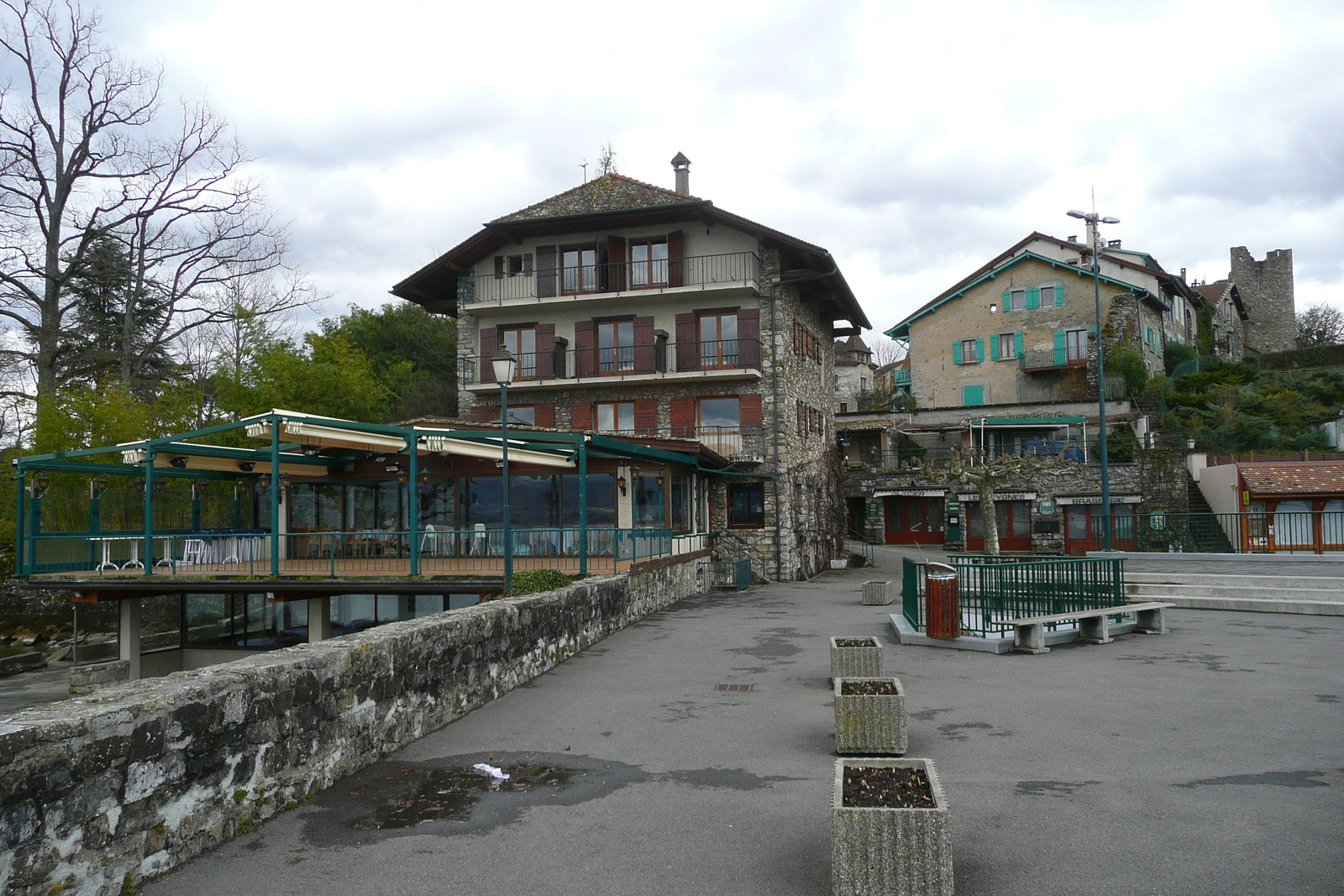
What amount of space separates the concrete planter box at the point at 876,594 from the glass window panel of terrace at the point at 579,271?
13.8m

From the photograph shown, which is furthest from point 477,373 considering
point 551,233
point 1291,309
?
point 1291,309

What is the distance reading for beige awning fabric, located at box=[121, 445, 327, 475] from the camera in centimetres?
1966

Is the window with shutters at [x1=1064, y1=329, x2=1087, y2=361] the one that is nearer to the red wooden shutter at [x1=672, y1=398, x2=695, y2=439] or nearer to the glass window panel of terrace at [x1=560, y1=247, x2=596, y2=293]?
the red wooden shutter at [x1=672, y1=398, x2=695, y2=439]

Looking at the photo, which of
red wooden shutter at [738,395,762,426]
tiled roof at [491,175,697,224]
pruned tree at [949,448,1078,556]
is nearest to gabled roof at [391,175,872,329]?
tiled roof at [491,175,697,224]

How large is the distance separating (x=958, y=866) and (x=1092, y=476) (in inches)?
1371

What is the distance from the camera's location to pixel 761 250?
27.4m

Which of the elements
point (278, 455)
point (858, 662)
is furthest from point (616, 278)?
point (858, 662)

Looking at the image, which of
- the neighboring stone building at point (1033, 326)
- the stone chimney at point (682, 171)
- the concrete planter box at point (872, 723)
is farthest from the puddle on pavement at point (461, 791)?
the neighboring stone building at point (1033, 326)

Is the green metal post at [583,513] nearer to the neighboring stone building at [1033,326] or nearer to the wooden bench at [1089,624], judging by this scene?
the wooden bench at [1089,624]

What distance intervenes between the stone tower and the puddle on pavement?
2914 inches

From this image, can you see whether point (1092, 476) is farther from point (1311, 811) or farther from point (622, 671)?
point (1311, 811)

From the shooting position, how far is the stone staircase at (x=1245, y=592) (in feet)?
52.1

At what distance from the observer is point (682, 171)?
106 feet

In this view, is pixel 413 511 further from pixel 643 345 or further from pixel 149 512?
pixel 643 345
